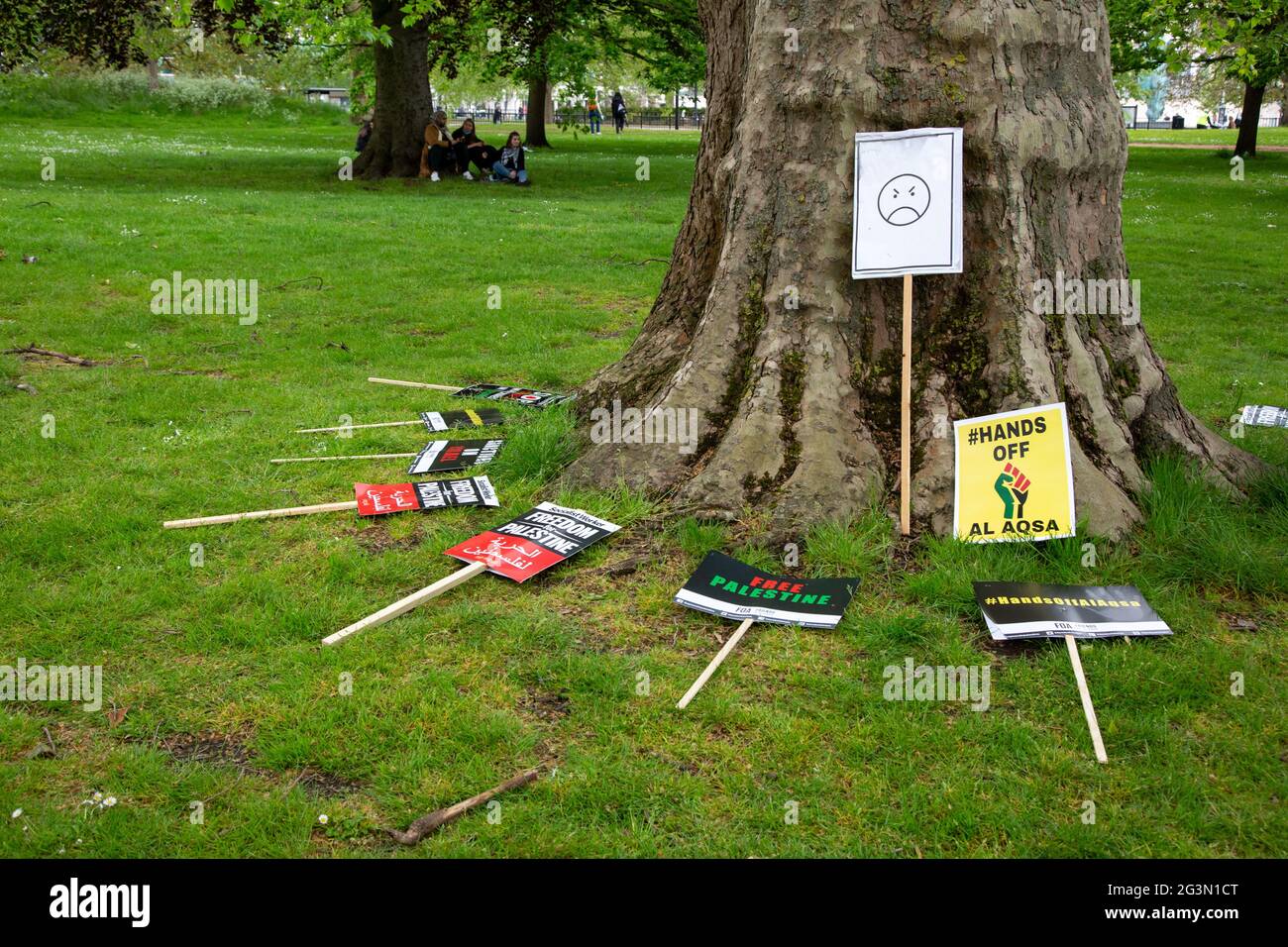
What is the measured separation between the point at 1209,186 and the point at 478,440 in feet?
→ 74.1

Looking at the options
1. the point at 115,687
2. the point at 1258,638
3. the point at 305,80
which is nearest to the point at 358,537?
the point at 115,687

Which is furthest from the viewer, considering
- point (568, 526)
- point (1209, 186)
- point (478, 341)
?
point (1209, 186)

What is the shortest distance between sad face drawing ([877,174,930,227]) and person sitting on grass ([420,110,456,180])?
18152 mm

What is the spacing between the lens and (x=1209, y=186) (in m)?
24.1

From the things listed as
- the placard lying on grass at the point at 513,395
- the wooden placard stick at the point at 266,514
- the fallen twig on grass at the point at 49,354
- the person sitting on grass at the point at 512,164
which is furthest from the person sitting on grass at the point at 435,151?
the wooden placard stick at the point at 266,514

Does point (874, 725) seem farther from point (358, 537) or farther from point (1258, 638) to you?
point (358, 537)

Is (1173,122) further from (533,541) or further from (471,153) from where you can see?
(533,541)

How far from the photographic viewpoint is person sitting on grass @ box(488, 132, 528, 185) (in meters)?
22.6

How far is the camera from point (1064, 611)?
15.0 ft

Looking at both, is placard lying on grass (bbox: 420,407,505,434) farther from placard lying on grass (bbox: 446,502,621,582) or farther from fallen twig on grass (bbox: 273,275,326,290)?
fallen twig on grass (bbox: 273,275,326,290)

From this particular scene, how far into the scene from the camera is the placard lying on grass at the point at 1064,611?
14.6ft

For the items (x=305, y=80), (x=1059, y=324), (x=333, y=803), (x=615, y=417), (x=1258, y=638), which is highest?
(x=305, y=80)

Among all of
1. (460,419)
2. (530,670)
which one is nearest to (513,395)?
(460,419)

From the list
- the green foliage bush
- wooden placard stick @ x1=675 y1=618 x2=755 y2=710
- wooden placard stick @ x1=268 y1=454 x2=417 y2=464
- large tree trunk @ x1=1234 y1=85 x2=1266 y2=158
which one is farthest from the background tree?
the green foliage bush
